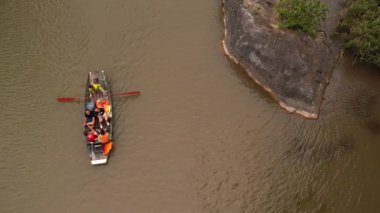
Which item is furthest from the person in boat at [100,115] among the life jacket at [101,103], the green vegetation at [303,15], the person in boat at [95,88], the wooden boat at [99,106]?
the green vegetation at [303,15]

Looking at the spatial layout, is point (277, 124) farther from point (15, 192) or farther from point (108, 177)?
point (15, 192)

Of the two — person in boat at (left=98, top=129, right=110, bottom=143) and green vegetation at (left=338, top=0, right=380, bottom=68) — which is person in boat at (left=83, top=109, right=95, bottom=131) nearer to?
person in boat at (left=98, top=129, right=110, bottom=143)

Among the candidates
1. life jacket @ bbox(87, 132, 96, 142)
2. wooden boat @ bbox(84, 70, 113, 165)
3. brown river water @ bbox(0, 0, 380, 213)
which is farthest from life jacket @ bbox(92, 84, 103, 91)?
life jacket @ bbox(87, 132, 96, 142)

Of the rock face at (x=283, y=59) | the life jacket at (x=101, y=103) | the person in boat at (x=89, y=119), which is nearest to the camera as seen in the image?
the person in boat at (x=89, y=119)

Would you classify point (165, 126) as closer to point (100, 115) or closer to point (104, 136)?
point (104, 136)

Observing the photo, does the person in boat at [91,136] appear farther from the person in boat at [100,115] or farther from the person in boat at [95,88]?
the person in boat at [95,88]

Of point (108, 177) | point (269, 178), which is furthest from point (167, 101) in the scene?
point (269, 178)
